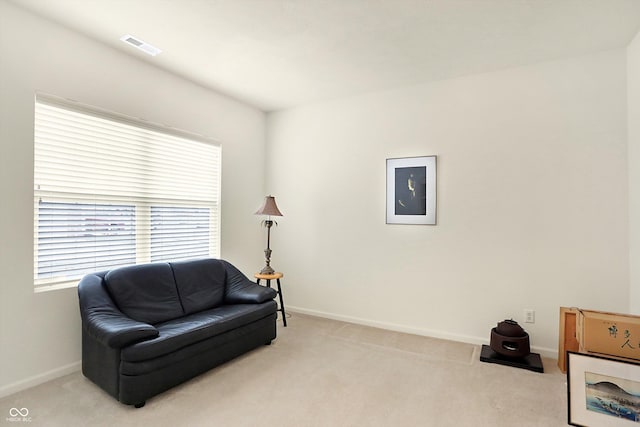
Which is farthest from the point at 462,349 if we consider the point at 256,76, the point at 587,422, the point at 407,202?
the point at 256,76

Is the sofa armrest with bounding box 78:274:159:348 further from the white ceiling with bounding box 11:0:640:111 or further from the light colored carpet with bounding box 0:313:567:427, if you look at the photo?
the white ceiling with bounding box 11:0:640:111

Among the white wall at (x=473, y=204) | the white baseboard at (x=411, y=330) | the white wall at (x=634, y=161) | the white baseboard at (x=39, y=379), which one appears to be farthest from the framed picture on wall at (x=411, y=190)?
the white baseboard at (x=39, y=379)

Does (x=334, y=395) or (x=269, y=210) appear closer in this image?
(x=334, y=395)

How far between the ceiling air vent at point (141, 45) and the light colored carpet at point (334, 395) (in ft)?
9.01

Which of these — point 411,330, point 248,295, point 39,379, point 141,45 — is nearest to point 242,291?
point 248,295

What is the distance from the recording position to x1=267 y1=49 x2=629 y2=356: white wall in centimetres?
292

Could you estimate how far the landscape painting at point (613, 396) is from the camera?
1.95 metres

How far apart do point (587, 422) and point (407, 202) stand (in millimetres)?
2307

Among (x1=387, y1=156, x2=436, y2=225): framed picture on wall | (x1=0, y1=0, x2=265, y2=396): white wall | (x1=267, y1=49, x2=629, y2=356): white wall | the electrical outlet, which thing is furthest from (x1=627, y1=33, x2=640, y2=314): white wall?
(x1=0, y1=0, x2=265, y2=396): white wall

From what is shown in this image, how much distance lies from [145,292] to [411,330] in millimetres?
2715

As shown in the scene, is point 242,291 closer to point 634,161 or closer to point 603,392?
point 603,392

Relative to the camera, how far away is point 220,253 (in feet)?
13.5

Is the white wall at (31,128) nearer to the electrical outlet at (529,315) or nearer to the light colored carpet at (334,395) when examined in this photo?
the light colored carpet at (334,395)

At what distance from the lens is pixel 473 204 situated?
3418mm
